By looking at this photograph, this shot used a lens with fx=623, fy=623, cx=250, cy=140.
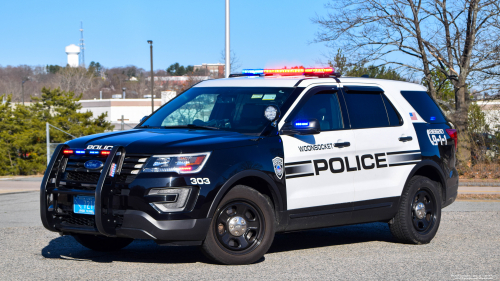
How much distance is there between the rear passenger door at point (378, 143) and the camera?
7.18 metres

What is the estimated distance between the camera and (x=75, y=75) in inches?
4235

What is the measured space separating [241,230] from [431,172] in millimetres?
3248

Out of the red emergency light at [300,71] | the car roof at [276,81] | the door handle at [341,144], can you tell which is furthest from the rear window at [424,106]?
the door handle at [341,144]

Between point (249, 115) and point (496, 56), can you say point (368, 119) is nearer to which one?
point (249, 115)

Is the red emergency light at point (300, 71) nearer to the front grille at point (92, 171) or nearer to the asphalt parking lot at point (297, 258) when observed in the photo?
the asphalt parking lot at point (297, 258)

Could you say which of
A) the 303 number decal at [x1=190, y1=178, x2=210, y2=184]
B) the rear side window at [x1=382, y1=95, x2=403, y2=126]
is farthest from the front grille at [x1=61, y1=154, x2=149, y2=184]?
the rear side window at [x1=382, y1=95, x2=403, y2=126]

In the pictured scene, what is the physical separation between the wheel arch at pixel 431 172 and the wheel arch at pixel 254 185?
2.09 metres

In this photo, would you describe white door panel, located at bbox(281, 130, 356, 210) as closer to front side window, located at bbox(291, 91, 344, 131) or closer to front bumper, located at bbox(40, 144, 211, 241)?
front side window, located at bbox(291, 91, 344, 131)

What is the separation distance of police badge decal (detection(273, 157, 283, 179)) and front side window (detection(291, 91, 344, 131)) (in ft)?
2.16

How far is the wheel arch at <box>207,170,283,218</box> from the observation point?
19.2 ft

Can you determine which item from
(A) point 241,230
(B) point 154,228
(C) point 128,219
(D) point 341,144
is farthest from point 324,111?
(C) point 128,219

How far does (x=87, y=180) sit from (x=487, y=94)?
17490 millimetres

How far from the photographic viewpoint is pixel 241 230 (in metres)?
6.14

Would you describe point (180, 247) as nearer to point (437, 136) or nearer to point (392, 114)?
point (392, 114)
